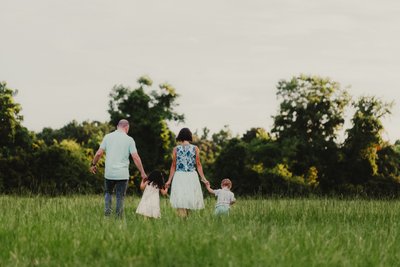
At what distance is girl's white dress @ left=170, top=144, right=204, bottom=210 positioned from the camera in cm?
1185

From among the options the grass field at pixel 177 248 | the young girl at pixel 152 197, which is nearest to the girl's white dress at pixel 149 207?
the young girl at pixel 152 197

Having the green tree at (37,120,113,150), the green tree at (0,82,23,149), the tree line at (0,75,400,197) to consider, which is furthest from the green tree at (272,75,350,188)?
the green tree at (37,120,113,150)

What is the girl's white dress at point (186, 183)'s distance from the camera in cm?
1185

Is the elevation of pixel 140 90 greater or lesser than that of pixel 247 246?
greater

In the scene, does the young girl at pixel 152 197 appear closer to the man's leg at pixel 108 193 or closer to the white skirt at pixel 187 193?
the white skirt at pixel 187 193

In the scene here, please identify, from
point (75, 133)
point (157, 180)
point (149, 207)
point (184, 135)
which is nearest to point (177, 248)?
point (149, 207)

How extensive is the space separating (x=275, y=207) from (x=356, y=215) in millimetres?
1747

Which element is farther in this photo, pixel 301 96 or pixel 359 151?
pixel 301 96

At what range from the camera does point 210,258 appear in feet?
19.1

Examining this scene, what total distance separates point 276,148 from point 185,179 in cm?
4286

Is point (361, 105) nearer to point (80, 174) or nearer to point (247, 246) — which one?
point (80, 174)

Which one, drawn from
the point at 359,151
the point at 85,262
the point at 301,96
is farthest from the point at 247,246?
the point at 301,96

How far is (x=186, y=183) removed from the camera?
39.4 feet

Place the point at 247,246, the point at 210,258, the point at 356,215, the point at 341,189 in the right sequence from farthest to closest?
the point at 341,189 < the point at 356,215 < the point at 247,246 < the point at 210,258
